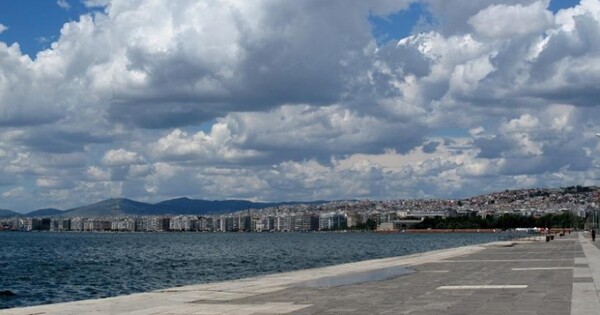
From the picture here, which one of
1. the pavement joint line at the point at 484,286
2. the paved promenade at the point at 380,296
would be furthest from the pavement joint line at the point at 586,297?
the pavement joint line at the point at 484,286

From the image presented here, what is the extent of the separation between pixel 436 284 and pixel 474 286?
2166 millimetres

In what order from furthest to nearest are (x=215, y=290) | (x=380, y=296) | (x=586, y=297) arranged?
(x=215, y=290)
(x=380, y=296)
(x=586, y=297)

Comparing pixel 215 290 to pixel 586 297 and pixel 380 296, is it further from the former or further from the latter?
pixel 586 297

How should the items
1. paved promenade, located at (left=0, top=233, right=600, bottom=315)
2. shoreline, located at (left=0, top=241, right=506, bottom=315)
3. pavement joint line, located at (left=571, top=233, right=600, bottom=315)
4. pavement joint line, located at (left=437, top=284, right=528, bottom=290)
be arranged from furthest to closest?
pavement joint line, located at (left=437, top=284, right=528, bottom=290) < shoreline, located at (left=0, top=241, right=506, bottom=315) < paved promenade, located at (left=0, top=233, right=600, bottom=315) < pavement joint line, located at (left=571, top=233, right=600, bottom=315)

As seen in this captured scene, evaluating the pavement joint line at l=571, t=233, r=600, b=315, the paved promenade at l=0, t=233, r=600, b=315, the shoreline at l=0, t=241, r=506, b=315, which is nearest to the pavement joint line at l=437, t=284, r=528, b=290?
the paved promenade at l=0, t=233, r=600, b=315

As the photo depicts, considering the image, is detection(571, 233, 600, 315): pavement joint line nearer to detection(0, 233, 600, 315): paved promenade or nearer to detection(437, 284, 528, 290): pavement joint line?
detection(0, 233, 600, 315): paved promenade

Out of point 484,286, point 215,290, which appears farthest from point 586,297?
point 215,290


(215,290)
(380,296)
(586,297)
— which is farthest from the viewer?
(215,290)

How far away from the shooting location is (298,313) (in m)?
22.9

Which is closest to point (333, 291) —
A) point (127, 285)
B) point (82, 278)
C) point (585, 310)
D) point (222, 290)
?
point (222, 290)

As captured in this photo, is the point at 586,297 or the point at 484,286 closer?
the point at 586,297

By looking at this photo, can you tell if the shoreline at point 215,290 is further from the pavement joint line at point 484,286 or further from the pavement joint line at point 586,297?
the pavement joint line at point 586,297

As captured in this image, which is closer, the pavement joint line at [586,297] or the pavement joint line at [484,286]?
the pavement joint line at [586,297]

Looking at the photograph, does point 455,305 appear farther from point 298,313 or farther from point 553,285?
point 553,285
